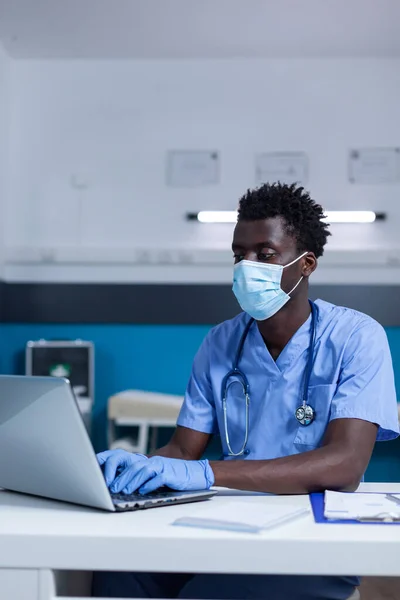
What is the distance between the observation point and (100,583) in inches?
48.6

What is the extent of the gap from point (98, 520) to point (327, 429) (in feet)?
2.01

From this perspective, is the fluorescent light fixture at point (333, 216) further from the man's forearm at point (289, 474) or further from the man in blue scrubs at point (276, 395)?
the man's forearm at point (289, 474)

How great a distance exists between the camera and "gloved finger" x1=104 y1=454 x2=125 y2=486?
1.28m

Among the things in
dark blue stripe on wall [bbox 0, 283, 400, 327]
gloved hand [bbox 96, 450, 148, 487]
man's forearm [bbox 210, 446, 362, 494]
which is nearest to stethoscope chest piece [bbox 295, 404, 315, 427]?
man's forearm [bbox 210, 446, 362, 494]

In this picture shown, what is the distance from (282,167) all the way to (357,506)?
11.3 feet

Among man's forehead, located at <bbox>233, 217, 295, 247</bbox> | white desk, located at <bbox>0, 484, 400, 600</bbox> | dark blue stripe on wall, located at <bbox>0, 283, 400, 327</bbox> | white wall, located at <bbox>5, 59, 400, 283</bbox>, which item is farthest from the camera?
white wall, located at <bbox>5, 59, 400, 283</bbox>

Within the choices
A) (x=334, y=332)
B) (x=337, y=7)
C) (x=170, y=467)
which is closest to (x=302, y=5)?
(x=337, y=7)

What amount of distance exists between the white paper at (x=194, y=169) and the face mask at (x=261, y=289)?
2776mm

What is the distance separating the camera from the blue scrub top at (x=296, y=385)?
5.15 ft

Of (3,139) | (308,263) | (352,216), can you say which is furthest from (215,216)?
(308,263)

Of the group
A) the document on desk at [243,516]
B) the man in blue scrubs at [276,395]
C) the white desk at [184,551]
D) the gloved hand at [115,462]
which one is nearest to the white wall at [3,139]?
the man in blue scrubs at [276,395]

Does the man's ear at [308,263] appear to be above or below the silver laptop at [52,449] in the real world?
above

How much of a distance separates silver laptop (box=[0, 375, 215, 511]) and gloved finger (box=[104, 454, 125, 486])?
0.06m

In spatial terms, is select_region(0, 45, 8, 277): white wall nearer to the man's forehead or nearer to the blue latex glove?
the man's forehead
